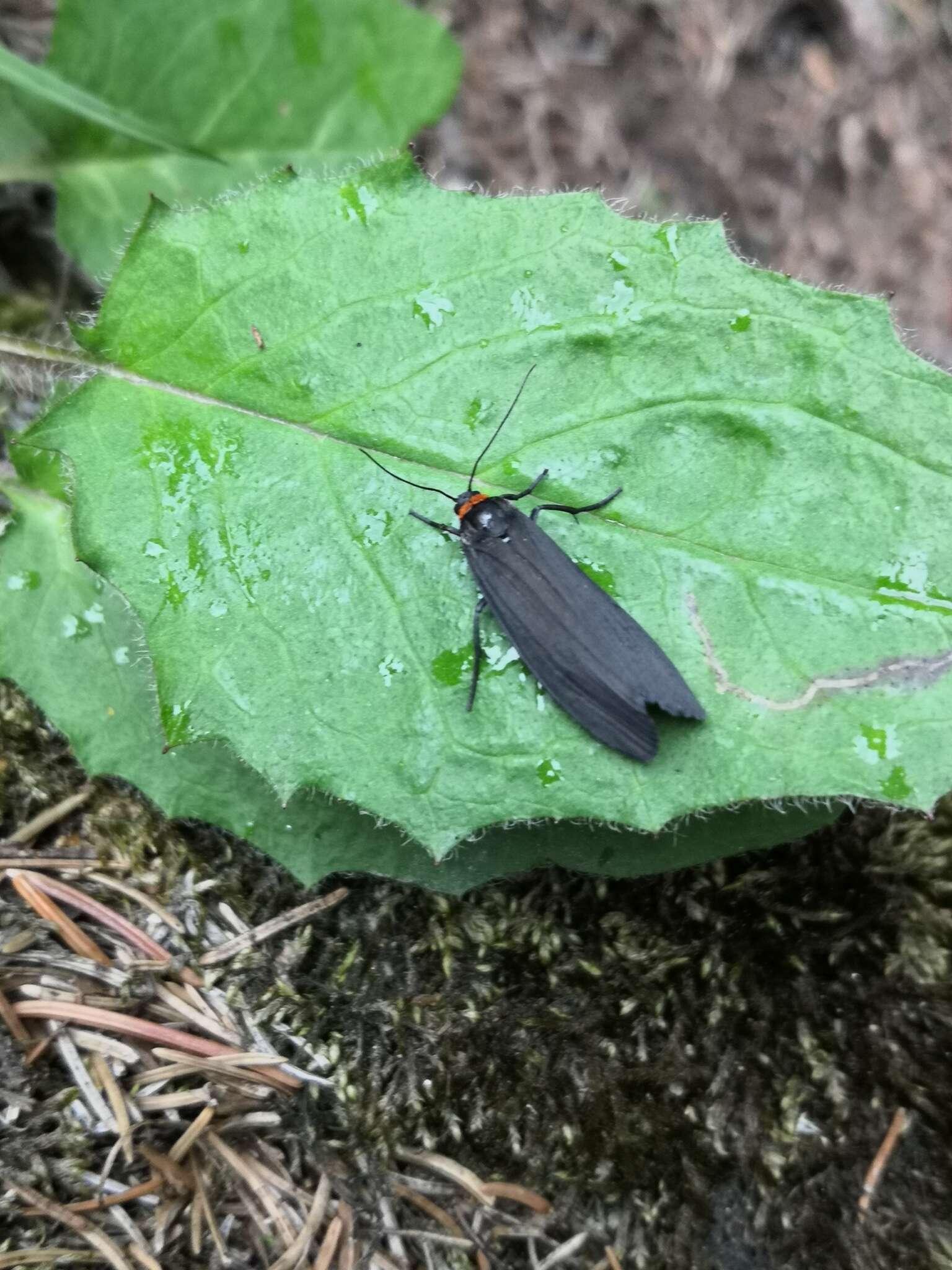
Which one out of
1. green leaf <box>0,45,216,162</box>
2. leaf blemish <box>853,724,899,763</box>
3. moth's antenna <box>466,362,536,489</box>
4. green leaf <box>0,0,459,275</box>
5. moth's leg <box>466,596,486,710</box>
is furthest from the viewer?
green leaf <box>0,0,459,275</box>

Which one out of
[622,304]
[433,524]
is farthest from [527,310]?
[433,524]

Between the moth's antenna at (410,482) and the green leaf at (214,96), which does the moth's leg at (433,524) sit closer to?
the moth's antenna at (410,482)

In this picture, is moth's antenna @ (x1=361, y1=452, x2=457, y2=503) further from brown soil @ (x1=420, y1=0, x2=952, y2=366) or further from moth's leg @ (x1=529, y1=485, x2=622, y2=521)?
brown soil @ (x1=420, y1=0, x2=952, y2=366)

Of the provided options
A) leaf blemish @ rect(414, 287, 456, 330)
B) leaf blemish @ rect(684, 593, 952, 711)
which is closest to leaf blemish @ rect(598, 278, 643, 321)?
leaf blemish @ rect(414, 287, 456, 330)

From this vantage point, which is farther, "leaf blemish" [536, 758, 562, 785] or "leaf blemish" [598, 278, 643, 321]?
"leaf blemish" [598, 278, 643, 321]

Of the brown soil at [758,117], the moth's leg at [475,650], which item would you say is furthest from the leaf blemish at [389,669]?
the brown soil at [758,117]

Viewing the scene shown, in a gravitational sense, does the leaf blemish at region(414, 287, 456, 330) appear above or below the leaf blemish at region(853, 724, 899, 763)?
above

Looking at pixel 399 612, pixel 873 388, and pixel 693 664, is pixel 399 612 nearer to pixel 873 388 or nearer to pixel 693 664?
pixel 693 664

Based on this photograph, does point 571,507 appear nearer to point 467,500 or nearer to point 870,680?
point 467,500
